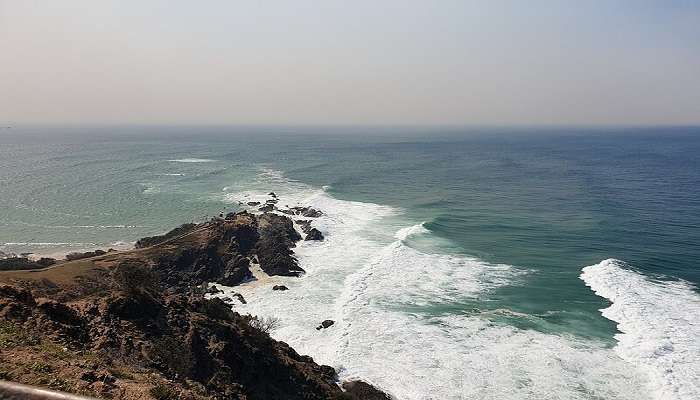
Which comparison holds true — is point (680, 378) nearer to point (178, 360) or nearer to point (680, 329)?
point (680, 329)

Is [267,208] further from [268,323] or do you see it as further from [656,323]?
[656,323]

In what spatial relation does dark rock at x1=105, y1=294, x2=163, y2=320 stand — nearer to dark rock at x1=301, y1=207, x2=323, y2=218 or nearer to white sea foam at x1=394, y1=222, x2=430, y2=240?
A: white sea foam at x1=394, y1=222, x2=430, y2=240

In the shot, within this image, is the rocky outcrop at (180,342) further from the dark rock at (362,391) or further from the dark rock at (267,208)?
the dark rock at (267,208)

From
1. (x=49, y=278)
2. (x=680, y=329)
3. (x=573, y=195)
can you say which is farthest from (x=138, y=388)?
(x=573, y=195)

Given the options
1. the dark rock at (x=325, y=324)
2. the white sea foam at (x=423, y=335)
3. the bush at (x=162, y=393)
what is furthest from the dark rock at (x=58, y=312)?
the dark rock at (x=325, y=324)

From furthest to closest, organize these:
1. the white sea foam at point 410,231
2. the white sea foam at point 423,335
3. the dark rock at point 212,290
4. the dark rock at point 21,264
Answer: the white sea foam at point 410,231 → the dark rock at point 212,290 → the dark rock at point 21,264 → the white sea foam at point 423,335

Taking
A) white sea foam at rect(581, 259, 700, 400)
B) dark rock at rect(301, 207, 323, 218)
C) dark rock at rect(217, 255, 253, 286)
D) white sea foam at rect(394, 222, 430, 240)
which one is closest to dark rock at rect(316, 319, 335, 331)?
dark rock at rect(217, 255, 253, 286)

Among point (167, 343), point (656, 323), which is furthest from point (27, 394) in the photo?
point (656, 323)
